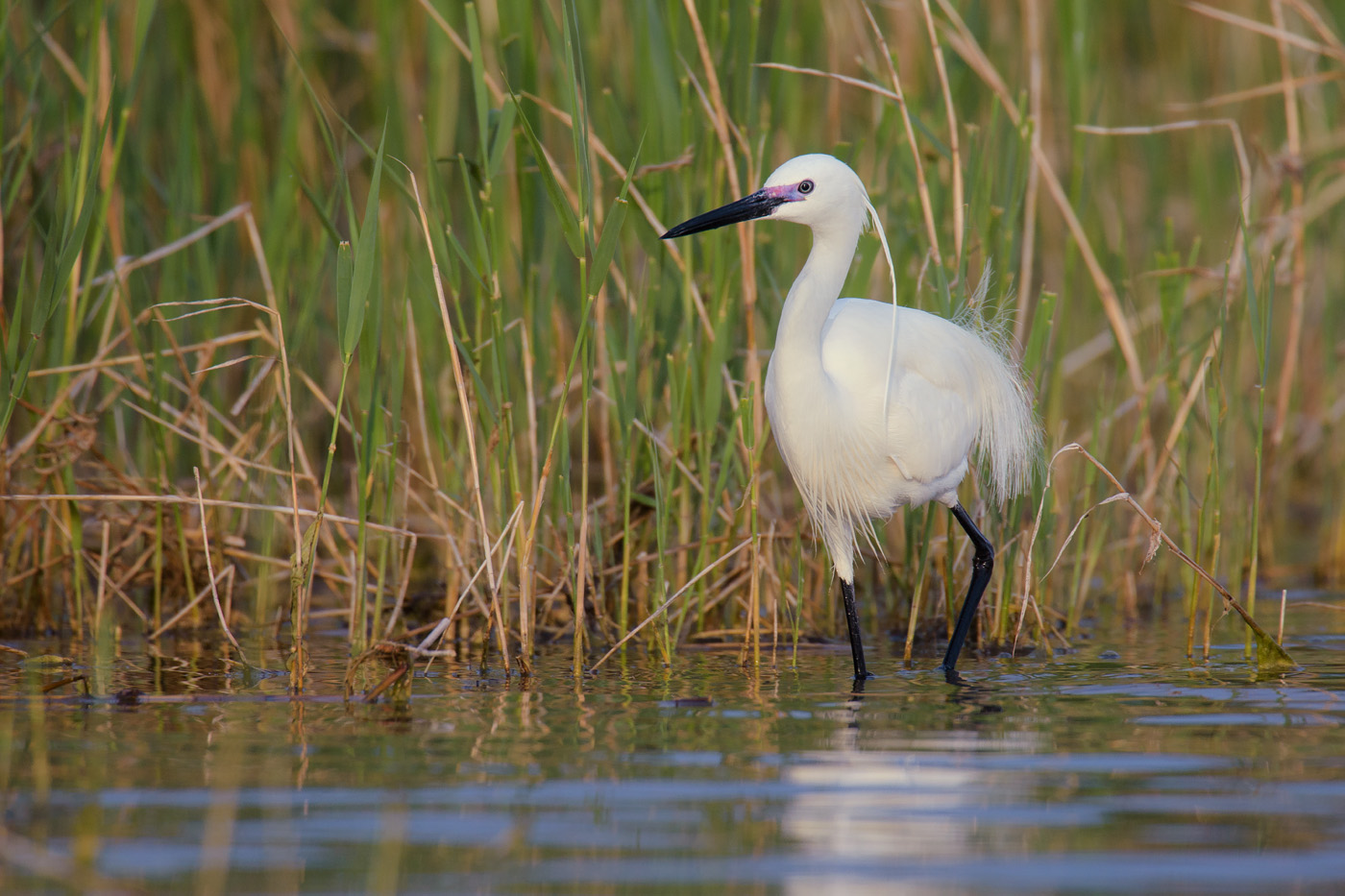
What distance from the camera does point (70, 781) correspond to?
297 centimetres

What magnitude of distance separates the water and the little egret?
63 cm

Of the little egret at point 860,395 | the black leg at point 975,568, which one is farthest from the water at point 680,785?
the little egret at point 860,395

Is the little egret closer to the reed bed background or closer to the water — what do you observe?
the reed bed background

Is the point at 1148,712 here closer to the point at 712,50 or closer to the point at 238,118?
the point at 712,50

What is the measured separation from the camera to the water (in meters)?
2.44

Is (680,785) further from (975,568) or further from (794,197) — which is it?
(975,568)

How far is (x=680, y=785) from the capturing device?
2.99 metres

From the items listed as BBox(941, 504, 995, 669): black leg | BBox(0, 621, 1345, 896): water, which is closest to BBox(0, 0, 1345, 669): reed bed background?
BBox(941, 504, 995, 669): black leg

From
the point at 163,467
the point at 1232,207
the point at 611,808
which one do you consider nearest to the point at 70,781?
the point at 611,808

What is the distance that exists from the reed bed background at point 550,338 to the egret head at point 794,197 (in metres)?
0.36

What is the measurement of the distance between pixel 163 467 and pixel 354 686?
1317mm

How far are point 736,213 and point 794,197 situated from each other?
179 millimetres

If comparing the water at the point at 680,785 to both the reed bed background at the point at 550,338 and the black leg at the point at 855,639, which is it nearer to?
the black leg at the point at 855,639

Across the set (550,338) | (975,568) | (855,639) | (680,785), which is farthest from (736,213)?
(680,785)
